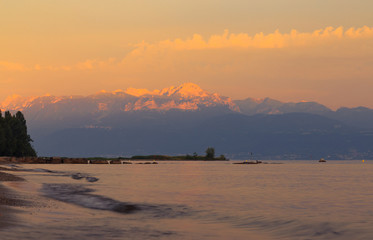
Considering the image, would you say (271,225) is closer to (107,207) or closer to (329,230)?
(329,230)

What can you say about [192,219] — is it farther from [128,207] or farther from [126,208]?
[128,207]

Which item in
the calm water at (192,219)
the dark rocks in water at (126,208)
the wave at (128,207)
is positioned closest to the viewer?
the calm water at (192,219)

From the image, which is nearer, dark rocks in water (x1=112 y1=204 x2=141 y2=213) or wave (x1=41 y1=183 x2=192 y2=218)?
wave (x1=41 y1=183 x2=192 y2=218)

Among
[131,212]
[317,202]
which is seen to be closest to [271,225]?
[131,212]

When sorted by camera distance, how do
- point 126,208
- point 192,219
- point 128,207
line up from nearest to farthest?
point 192,219, point 126,208, point 128,207

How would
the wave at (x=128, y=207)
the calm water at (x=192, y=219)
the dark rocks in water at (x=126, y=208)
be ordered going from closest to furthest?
the calm water at (x=192, y=219) → the wave at (x=128, y=207) → the dark rocks in water at (x=126, y=208)

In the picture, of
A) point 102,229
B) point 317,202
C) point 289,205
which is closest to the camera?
point 102,229

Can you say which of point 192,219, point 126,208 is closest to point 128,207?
point 126,208

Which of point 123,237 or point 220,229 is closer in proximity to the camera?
point 123,237

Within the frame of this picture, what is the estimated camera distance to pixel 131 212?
39.7 meters

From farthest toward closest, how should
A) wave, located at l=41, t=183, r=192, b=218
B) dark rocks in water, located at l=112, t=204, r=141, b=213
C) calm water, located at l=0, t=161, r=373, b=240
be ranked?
1. dark rocks in water, located at l=112, t=204, r=141, b=213
2. wave, located at l=41, t=183, r=192, b=218
3. calm water, located at l=0, t=161, r=373, b=240

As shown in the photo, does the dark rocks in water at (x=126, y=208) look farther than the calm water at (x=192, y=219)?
Yes

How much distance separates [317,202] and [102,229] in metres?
29.8

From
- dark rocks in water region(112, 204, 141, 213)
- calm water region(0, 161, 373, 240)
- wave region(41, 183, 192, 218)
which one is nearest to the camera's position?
calm water region(0, 161, 373, 240)
